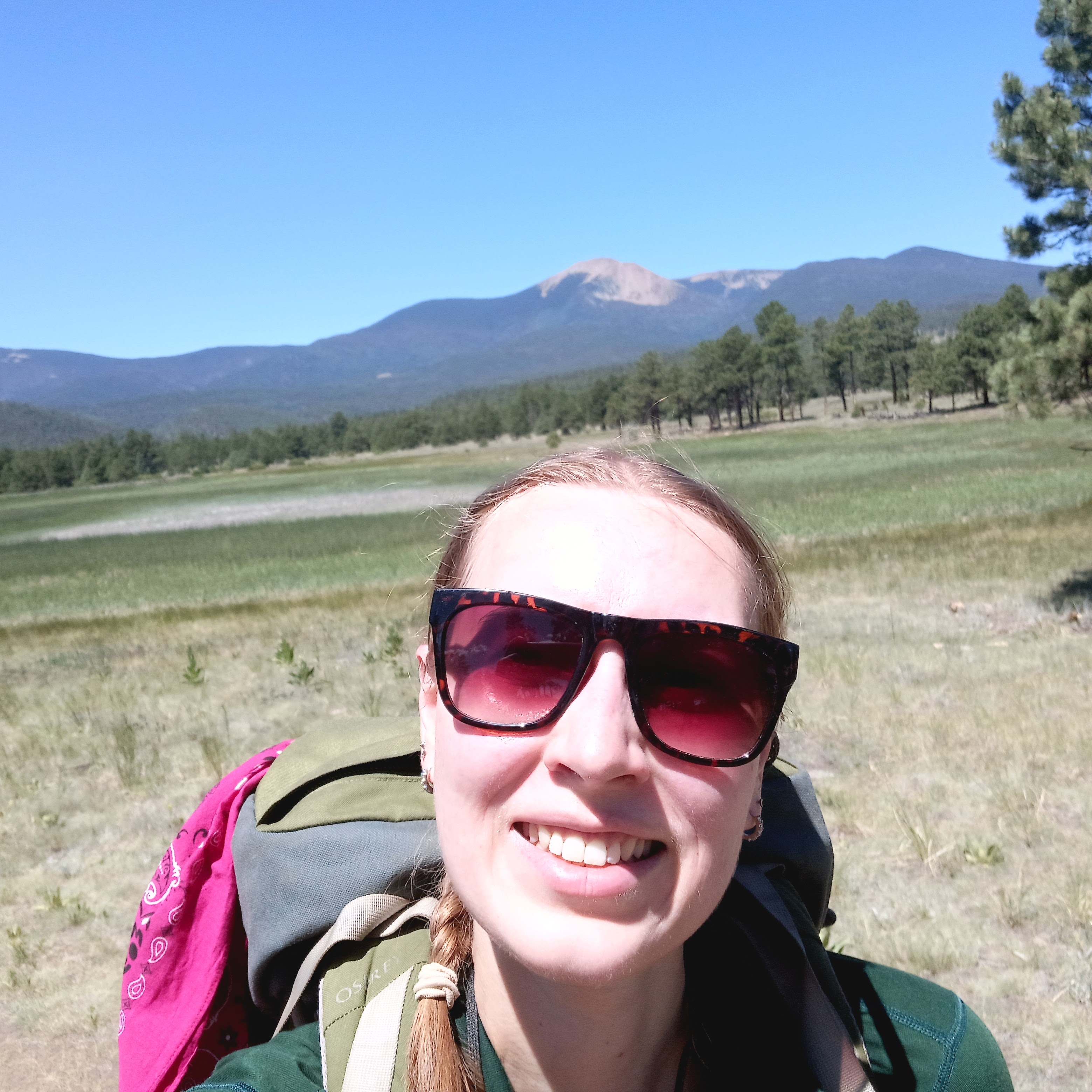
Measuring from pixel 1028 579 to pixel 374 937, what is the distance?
12630 millimetres

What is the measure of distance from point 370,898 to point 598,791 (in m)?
0.62

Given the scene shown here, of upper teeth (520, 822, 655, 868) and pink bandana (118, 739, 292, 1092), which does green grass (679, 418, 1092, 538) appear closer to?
upper teeth (520, 822, 655, 868)

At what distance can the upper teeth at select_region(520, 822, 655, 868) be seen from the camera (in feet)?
3.91

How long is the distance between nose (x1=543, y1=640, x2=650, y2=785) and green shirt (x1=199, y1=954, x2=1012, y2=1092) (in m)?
0.53

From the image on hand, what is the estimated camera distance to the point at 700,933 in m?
1.63

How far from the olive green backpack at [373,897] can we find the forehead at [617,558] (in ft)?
2.02

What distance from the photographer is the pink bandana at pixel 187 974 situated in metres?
1.81

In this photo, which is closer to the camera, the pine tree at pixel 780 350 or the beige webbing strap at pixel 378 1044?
the beige webbing strap at pixel 378 1044

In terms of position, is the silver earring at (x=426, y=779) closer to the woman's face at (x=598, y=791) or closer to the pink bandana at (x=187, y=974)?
the woman's face at (x=598, y=791)

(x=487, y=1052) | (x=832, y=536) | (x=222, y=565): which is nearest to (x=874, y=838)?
(x=487, y=1052)

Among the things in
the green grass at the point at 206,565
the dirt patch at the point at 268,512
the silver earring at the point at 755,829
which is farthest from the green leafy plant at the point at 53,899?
the dirt patch at the point at 268,512

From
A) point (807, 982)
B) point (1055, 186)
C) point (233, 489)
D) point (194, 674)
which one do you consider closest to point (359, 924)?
point (807, 982)

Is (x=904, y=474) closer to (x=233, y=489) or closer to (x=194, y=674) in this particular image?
(x=194, y=674)

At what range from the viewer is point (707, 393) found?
10500 centimetres
